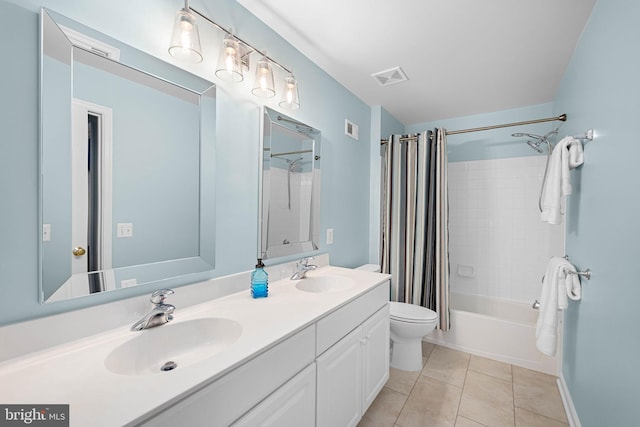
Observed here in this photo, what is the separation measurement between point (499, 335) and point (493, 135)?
1996mm

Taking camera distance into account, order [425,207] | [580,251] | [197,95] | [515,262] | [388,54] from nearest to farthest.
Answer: [197,95]
[580,251]
[388,54]
[425,207]
[515,262]

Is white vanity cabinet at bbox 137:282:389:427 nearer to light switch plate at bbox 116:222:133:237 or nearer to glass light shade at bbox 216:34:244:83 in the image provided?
light switch plate at bbox 116:222:133:237

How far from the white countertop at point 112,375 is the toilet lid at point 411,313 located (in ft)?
4.20

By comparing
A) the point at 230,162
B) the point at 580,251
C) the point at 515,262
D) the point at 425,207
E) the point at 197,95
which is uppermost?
the point at 197,95

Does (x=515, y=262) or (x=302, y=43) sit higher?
(x=302, y=43)

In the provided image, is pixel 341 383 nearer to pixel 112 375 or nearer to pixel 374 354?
pixel 374 354

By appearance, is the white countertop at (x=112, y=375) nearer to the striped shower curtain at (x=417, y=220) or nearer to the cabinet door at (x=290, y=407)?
the cabinet door at (x=290, y=407)

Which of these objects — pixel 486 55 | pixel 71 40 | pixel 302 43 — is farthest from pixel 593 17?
pixel 71 40

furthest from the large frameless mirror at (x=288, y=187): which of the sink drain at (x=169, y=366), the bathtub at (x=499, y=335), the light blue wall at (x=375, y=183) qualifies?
the bathtub at (x=499, y=335)

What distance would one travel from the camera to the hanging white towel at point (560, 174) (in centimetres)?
152

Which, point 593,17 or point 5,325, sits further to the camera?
point 593,17

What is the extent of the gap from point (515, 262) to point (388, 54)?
2422 mm

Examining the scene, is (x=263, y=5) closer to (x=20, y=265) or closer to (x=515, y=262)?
(x=20, y=265)

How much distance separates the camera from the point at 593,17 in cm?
140
